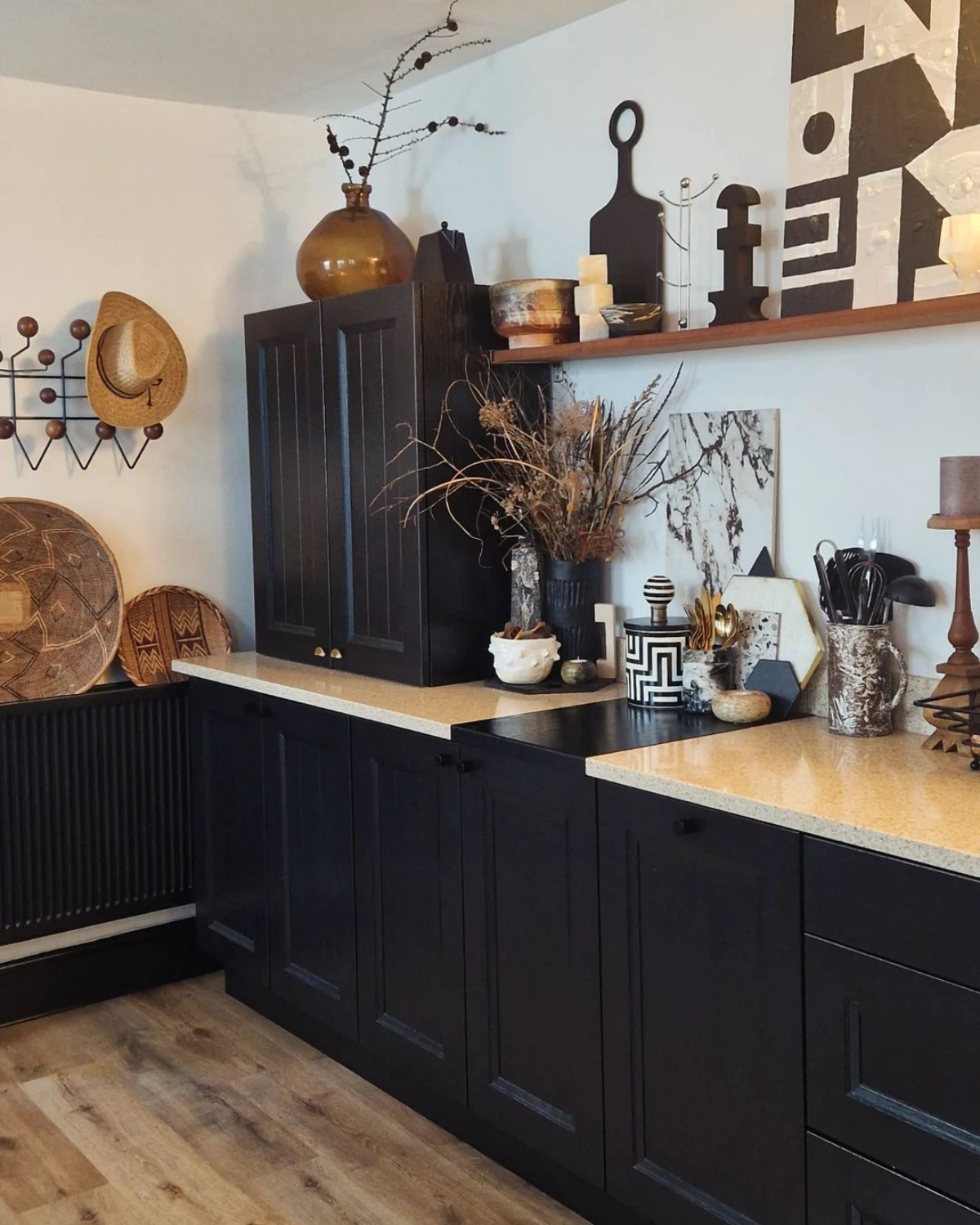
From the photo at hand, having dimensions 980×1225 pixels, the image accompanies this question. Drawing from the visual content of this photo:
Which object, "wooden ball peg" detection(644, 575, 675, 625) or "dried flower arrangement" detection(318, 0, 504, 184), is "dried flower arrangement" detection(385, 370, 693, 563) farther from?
"dried flower arrangement" detection(318, 0, 504, 184)

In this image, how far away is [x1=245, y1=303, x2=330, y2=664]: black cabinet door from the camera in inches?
130

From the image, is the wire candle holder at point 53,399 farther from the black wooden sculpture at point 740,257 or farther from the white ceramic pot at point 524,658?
the black wooden sculpture at point 740,257

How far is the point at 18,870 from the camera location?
134 inches

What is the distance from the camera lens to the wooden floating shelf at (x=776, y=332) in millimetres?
2133

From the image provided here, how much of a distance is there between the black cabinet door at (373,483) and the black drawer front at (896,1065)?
4.55 feet

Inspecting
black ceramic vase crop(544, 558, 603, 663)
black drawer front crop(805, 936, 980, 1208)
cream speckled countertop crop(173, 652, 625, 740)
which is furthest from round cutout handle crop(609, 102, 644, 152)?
black drawer front crop(805, 936, 980, 1208)

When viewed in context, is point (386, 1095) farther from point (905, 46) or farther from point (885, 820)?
point (905, 46)

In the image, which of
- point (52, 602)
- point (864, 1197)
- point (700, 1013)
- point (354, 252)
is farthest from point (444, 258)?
point (864, 1197)

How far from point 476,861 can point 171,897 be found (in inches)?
58.2

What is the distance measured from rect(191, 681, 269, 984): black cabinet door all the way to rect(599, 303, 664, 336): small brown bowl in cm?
128

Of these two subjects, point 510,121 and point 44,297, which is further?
point 44,297

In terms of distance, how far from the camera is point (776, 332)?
2.40 metres

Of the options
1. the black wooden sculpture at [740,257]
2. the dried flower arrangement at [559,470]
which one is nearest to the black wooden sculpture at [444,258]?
the dried flower arrangement at [559,470]

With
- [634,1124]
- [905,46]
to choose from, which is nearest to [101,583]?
[634,1124]
